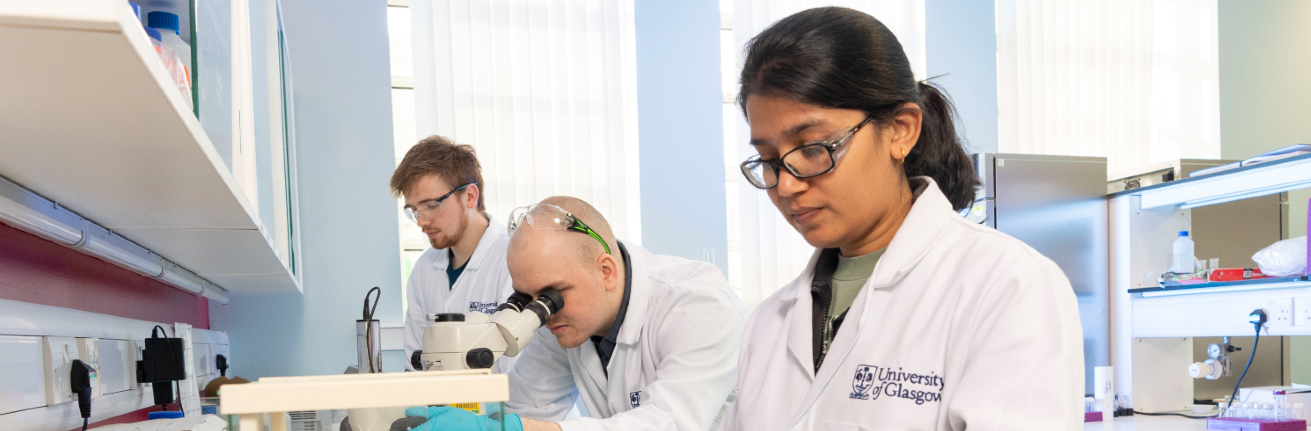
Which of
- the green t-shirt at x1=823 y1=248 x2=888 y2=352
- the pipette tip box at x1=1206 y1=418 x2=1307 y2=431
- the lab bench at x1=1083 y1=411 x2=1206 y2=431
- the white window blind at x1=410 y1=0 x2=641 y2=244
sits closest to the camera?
the green t-shirt at x1=823 y1=248 x2=888 y2=352

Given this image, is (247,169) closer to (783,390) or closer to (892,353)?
(783,390)

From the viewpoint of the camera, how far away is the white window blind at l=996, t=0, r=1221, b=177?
4.61 meters

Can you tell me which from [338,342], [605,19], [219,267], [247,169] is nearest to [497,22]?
[605,19]

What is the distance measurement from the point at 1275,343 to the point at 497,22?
12.1 ft

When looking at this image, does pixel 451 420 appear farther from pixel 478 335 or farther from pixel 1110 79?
pixel 1110 79

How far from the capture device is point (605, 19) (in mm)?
4121

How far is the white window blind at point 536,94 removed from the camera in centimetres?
391

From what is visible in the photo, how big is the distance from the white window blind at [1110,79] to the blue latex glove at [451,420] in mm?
4532

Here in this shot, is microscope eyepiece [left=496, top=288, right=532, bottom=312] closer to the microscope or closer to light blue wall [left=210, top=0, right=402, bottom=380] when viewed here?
the microscope

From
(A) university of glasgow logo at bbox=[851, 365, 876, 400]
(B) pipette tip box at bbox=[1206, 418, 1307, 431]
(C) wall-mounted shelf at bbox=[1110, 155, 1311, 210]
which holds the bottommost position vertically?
(B) pipette tip box at bbox=[1206, 418, 1307, 431]

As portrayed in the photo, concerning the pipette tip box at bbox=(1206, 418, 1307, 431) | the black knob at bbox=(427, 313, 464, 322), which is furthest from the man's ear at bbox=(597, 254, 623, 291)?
the pipette tip box at bbox=(1206, 418, 1307, 431)

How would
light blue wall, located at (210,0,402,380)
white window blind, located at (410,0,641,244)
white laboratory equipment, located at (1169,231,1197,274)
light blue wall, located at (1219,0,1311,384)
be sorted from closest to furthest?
white laboratory equipment, located at (1169,231,1197,274) < light blue wall, located at (210,0,402,380) < white window blind, located at (410,0,641,244) < light blue wall, located at (1219,0,1311,384)

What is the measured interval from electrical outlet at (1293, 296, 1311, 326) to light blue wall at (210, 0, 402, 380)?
11.4 feet

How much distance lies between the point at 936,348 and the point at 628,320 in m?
0.90
